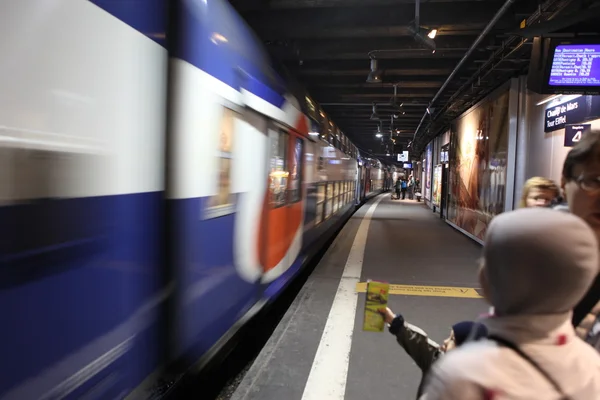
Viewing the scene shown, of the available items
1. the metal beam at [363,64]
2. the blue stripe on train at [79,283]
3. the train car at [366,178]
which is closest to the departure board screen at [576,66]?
the metal beam at [363,64]

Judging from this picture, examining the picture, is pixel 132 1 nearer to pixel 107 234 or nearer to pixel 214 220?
pixel 107 234

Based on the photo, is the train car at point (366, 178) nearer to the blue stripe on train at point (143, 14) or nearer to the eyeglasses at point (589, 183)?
the blue stripe on train at point (143, 14)

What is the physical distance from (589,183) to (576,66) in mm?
4847

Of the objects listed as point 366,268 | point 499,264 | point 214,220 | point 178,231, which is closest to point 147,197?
point 178,231

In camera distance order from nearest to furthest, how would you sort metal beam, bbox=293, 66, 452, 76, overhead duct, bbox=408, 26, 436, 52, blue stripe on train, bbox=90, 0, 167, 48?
blue stripe on train, bbox=90, 0, 167, 48 < overhead duct, bbox=408, 26, 436, 52 < metal beam, bbox=293, 66, 452, 76

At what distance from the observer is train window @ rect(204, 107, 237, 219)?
10.4 feet

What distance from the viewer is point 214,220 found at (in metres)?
3.16

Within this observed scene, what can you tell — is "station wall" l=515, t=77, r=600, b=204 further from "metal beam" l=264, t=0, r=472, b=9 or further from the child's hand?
the child's hand

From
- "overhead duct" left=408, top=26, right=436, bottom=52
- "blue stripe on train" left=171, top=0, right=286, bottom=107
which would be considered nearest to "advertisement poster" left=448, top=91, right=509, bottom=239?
"overhead duct" left=408, top=26, right=436, bottom=52

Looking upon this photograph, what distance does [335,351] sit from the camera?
13.9ft

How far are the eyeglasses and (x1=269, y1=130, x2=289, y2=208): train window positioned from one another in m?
3.36

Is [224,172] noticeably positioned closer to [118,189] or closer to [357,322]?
[118,189]

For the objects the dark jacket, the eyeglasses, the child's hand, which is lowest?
the dark jacket

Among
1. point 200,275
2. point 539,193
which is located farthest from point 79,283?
point 539,193
